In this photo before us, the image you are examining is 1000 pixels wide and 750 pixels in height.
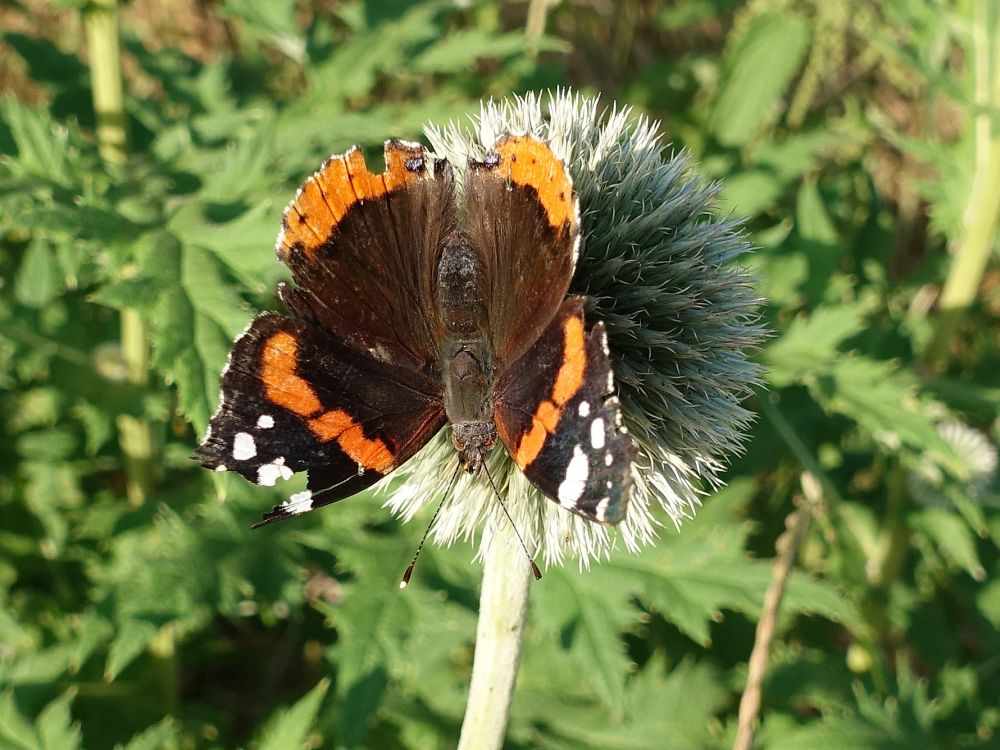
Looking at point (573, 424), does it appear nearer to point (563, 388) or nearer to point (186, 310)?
point (563, 388)

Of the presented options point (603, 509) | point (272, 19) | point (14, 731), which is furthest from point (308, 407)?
point (272, 19)

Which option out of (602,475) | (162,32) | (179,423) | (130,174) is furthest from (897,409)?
(162,32)

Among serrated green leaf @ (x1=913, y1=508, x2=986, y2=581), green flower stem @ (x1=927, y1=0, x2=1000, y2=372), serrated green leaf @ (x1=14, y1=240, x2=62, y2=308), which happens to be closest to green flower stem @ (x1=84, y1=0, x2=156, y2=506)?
serrated green leaf @ (x1=14, y1=240, x2=62, y2=308)

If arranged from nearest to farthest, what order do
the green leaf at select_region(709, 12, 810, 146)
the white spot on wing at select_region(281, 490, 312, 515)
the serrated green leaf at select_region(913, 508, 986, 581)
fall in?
the white spot on wing at select_region(281, 490, 312, 515) → the serrated green leaf at select_region(913, 508, 986, 581) → the green leaf at select_region(709, 12, 810, 146)

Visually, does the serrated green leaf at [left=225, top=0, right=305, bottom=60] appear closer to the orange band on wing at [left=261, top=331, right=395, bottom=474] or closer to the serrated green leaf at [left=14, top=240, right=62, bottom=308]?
the serrated green leaf at [left=14, top=240, right=62, bottom=308]

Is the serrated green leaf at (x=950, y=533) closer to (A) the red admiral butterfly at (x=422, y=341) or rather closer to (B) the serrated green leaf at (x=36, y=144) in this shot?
(A) the red admiral butterfly at (x=422, y=341)

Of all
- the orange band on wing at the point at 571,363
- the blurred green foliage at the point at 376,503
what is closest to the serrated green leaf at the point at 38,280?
the blurred green foliage at the point at 376,503
